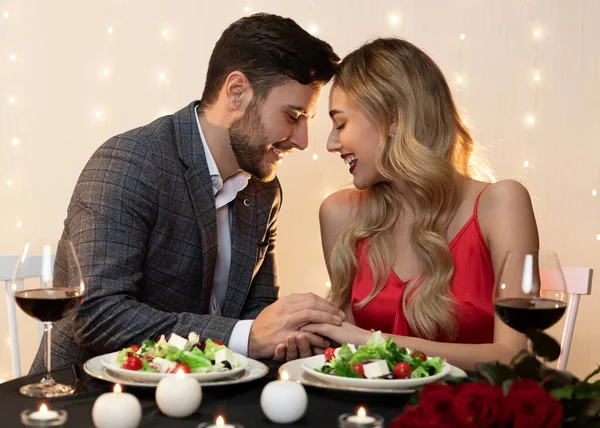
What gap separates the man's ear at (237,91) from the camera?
228cm

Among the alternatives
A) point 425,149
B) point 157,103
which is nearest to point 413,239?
point 425,149

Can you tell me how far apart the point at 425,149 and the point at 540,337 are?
1255mm

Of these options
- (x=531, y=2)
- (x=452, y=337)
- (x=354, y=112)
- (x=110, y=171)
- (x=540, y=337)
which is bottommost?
(x=452, y=337)

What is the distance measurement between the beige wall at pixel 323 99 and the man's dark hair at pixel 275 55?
2.16 feet

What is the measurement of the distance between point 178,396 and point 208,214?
1031 mm

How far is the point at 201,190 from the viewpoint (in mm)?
2105

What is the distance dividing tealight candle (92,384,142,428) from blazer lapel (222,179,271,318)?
1.22 meters

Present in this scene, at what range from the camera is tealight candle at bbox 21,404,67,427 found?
1.05 m

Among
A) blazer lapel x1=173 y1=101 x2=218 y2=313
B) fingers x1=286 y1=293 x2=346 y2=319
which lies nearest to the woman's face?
blazer lapel x1=173 y1=101 x2=218 y2=313

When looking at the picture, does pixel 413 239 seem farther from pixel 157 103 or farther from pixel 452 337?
pixel 157 103

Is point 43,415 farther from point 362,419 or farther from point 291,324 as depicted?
point 291,324

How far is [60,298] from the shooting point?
1276mm

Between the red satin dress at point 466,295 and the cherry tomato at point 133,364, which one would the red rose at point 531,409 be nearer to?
the cherry tomato at point 133,364

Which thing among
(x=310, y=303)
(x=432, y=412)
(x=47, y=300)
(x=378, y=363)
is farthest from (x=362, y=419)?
(x=310, y=303)
